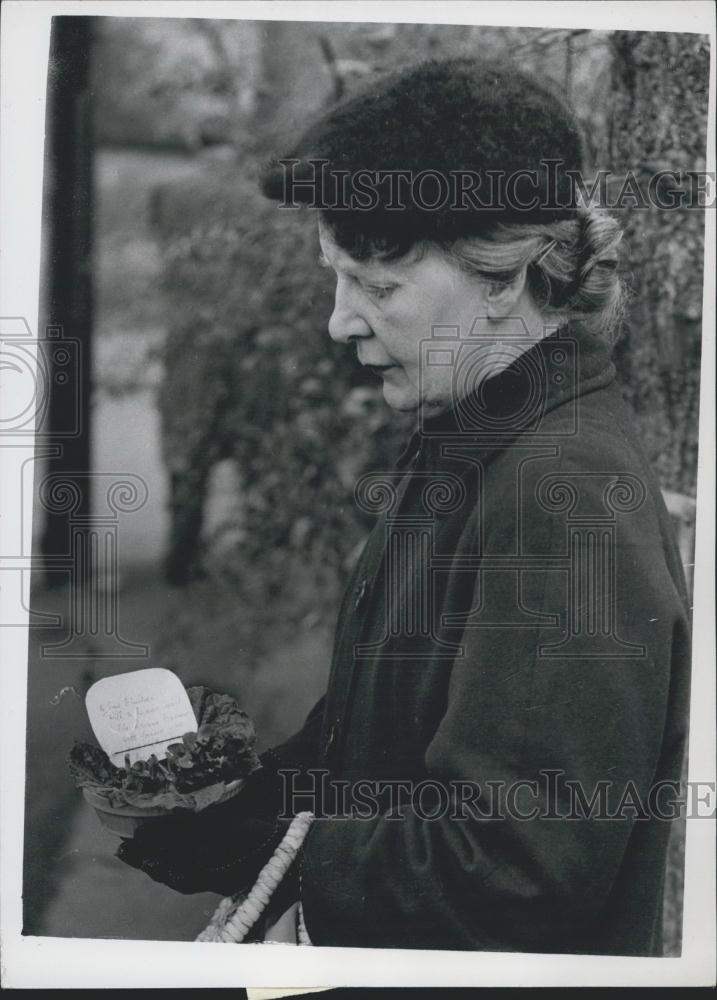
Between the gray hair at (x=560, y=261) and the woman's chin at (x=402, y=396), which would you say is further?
the woman's chin at (x=402, y=396)

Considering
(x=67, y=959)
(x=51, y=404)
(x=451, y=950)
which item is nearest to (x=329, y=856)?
(x=451, y=950)

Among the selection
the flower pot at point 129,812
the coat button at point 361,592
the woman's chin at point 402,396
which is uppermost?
the woman's chin at point 402,396

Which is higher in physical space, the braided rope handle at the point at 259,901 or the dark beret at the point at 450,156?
the dark beret at the point at 450,156

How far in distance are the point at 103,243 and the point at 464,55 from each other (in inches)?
31.3

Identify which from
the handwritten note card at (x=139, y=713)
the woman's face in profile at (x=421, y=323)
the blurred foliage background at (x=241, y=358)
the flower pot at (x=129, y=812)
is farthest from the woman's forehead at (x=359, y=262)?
the flower pot at (x=129, y=812)

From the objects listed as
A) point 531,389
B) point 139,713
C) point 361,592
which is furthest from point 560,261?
point 139,713

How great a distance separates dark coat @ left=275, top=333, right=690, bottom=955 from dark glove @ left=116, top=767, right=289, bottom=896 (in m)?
0.10

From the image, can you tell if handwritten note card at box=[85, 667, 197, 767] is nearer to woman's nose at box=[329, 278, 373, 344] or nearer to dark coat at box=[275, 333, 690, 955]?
dark coat at box=[275, 333, 690, 955]

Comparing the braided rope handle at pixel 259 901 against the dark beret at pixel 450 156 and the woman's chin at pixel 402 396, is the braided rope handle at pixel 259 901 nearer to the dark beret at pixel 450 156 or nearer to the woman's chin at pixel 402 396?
the woman's chin at pixel 402 396

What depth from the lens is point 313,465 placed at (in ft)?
7.59

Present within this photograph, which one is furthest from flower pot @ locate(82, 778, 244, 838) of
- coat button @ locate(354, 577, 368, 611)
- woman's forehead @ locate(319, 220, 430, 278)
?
woman's forehead @ locate(319, 220, 430, 278)

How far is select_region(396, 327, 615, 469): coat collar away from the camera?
1.86 metres

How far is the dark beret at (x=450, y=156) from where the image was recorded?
189cm

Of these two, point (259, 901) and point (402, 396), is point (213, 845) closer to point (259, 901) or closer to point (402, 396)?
point (259, 901)
